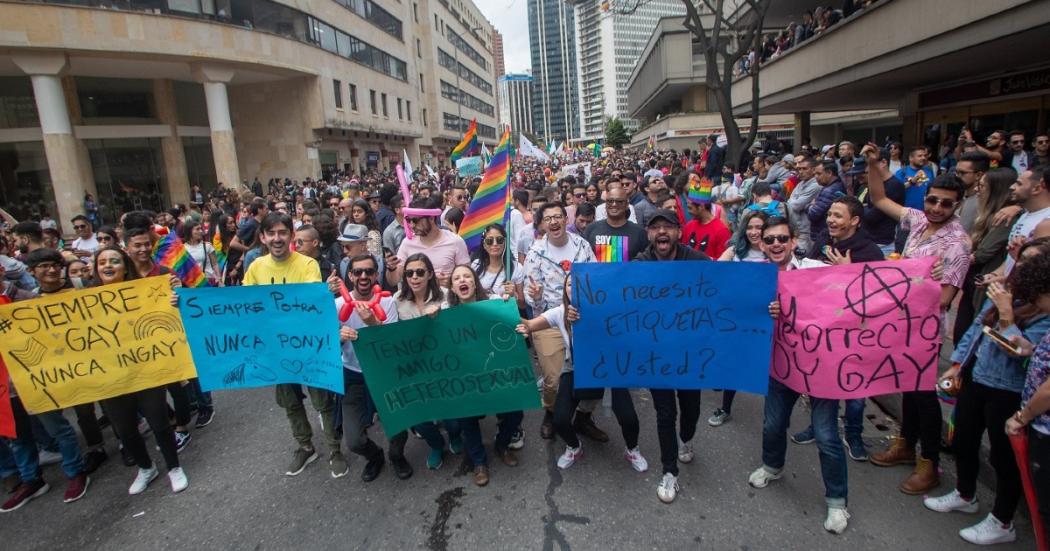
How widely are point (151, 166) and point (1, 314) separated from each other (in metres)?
26.6

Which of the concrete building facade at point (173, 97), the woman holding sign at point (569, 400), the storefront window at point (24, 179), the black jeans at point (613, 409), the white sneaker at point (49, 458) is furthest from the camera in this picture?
the storefront window at point (24, 179)

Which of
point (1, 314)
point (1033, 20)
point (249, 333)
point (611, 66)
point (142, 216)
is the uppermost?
point (611, 66)

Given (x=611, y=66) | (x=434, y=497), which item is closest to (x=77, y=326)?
→ (x=434, y=497)

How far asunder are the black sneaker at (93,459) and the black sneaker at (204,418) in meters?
0.72

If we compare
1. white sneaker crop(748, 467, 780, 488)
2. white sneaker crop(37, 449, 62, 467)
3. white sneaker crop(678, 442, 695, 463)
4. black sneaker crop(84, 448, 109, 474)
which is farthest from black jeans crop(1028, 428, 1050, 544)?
white sneaker crop(37, 449, 62, 467)

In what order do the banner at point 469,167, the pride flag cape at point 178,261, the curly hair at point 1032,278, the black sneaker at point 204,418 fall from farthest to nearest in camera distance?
the banner at point 469,167
the black sneaker at point 204,418
the pride flag cape at point 178,261
the curly hair at point 1032,278

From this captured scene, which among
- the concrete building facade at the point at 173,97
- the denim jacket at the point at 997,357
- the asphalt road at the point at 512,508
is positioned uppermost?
the concrete building facade at the point at 173,97

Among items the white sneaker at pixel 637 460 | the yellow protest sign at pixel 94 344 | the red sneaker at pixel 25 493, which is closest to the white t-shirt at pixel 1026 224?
the white sneaker at pixel 637 460

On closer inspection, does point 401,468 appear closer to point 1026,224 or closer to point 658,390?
point 658,390

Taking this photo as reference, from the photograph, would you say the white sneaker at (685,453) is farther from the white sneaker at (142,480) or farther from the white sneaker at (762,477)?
the white sneaker at (142,480)

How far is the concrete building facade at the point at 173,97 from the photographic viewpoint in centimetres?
1958

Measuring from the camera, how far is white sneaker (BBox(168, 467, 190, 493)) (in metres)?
3.96

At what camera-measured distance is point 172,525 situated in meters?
3.60

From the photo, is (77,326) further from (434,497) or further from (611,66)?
(611,66)
